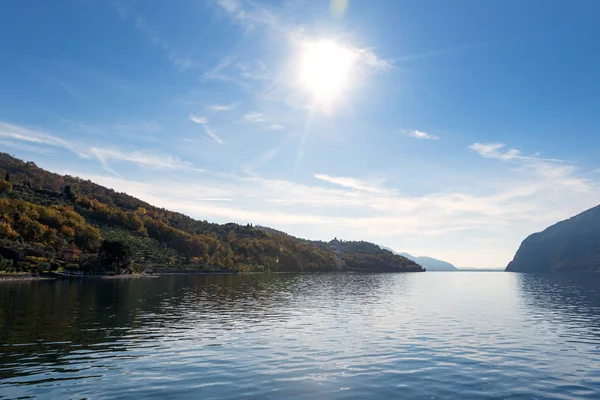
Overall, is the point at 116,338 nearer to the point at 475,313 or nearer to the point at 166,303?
the point at 166,303

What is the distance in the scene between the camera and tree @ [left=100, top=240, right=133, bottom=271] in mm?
177375

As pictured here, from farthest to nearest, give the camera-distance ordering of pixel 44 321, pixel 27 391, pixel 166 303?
pixel 166 303
pixel 44 321
pixel 27 391

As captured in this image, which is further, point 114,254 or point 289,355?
point 114,254

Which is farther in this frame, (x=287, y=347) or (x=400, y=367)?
(x=287, y=347)

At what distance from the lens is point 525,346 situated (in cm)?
3941

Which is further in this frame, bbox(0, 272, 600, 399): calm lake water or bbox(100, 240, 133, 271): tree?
bbox(100, 240, 133, 271): tree

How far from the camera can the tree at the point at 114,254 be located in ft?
582

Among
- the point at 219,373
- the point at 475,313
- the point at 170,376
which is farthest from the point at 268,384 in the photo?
the point at 475,313

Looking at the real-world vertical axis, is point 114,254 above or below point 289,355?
above

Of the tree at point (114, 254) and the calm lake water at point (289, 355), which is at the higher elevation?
the tree at point (114, 254)

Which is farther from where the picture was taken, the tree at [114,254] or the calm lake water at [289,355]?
the tree at [114,254]

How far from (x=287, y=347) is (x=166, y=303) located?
148 ft

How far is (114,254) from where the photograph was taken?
178 m

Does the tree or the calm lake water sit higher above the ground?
the tree
